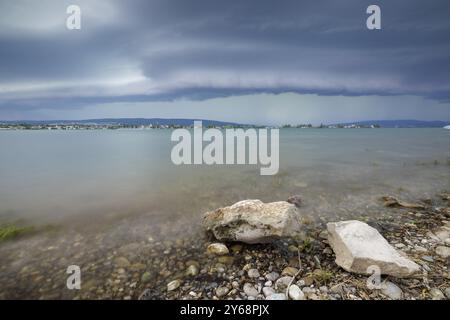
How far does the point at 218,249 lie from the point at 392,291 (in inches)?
128

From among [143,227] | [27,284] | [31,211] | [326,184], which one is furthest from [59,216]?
[326,184]

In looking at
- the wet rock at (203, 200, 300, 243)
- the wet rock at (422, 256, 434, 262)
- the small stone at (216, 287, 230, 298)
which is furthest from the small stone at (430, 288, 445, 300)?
the small stone at (216, 287, 230, 298)

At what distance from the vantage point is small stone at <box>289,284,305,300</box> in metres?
3.59

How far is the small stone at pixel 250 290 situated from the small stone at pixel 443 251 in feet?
13.6

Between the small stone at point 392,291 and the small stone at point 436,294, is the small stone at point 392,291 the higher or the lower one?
the higher one

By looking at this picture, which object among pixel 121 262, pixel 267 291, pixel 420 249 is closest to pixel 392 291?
pixel 267 291

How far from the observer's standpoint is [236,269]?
4387 millimetres

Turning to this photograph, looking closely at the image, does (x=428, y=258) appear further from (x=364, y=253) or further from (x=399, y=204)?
(x=399, y=204)

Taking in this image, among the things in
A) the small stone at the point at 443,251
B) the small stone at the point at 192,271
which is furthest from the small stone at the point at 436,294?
the small stone at the point at 192,271

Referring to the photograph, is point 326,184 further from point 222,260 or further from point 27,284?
point 27,284

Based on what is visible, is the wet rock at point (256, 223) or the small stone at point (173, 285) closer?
the small stone at point (173, 285)

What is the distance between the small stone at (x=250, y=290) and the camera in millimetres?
3744

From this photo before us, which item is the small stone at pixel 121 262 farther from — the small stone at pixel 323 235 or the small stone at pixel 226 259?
the small stone at pixel 323 235

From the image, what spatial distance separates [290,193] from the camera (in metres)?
9.94
